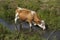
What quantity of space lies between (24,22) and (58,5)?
2.05m

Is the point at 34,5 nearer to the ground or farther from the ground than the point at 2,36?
farther from the ground

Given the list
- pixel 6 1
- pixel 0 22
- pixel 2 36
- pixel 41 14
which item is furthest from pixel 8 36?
Result: pixel 6 1

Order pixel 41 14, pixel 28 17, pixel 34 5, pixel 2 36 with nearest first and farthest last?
pixel 2 36, pixel 28 17, pixel 41 14, pixel 34 5

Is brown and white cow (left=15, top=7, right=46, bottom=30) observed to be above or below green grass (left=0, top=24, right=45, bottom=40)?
above

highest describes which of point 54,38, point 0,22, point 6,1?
point 6,1

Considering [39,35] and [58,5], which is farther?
[58,5]

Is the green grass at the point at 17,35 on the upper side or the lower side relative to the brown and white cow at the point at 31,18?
lower

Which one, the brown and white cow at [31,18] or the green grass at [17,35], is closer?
the green grass at [17,35]

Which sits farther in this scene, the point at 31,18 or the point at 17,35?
the point at 31,18

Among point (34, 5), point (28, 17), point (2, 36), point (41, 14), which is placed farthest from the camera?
point (34, 5)

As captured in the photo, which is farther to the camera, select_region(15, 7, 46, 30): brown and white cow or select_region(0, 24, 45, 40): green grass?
select_region(15, 7, 46, 30): brown and white cow

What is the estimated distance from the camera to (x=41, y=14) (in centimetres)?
938

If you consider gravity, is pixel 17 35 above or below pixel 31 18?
below

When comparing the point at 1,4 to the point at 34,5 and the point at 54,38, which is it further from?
the point at 54,38
